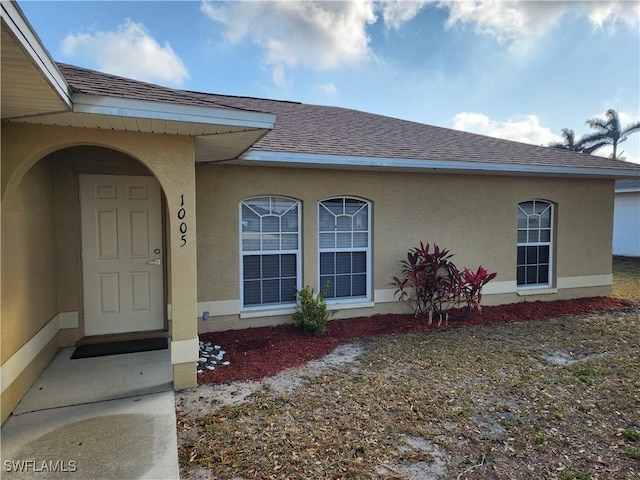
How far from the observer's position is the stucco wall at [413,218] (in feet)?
19.4

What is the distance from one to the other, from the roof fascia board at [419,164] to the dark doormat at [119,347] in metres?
2.97

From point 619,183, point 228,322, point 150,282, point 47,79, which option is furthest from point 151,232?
point 619,183

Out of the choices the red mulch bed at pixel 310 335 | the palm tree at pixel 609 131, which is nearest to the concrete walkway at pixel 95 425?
the red mulch bed at pixel 310 335

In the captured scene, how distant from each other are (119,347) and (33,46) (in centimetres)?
405

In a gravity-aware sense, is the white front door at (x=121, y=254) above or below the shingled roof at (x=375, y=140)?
below

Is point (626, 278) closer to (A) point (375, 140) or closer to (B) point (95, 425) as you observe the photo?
(A) point (375, 140)

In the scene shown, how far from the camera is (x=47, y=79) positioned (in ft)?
8.17

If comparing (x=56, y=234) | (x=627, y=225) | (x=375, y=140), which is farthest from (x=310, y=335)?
(x=627, y=225)

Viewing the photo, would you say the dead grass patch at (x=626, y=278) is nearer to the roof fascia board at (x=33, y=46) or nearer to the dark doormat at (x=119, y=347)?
the dark doormat at (x=119, y=347)

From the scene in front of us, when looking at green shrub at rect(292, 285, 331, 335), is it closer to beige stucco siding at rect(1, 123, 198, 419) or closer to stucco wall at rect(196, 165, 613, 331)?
stucco wall at rect(196, 165, 613, 331)

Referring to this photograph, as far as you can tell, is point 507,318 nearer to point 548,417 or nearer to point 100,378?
point 548,417

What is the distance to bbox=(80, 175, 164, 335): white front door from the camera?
17.0 feet

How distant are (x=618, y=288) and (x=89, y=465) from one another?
12.7 metres

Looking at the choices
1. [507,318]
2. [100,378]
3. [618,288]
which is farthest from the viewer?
[618,288]
